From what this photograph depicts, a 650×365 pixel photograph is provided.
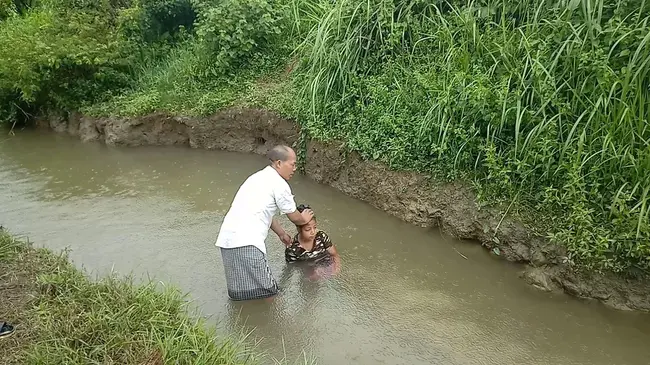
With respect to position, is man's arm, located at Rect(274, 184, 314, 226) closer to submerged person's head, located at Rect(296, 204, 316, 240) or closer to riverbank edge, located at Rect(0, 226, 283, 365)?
submerged person's head, located at Rect(296, 204, 316, 240)

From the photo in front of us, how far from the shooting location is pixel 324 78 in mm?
6695

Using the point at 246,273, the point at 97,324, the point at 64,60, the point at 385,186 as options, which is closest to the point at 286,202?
the point at 246,273

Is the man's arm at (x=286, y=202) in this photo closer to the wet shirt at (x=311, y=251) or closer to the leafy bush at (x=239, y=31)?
the wet shirt at (x=311, y=251)

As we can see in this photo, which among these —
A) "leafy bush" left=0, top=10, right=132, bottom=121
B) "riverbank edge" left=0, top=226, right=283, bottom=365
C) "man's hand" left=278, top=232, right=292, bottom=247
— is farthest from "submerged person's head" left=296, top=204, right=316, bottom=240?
"leafy bush" left=0, top=10, right=132, bottom=121

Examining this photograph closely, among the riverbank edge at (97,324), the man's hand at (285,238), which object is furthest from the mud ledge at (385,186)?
the riverbank edge at (97,324)

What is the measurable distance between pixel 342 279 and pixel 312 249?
38 cm

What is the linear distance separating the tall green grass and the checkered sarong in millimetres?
2028

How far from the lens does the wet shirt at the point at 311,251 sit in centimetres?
489

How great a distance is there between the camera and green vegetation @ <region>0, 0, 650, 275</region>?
4.37 meters

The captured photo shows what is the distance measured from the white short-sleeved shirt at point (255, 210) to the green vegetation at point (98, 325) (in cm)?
61

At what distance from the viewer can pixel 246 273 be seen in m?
4.29

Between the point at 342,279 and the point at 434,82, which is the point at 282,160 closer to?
the point at 342,279

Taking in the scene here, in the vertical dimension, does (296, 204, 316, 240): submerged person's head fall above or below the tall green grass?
below

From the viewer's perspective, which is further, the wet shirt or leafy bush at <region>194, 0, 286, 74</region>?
leafy bush at <region>194, 0, 286, 74</region>
